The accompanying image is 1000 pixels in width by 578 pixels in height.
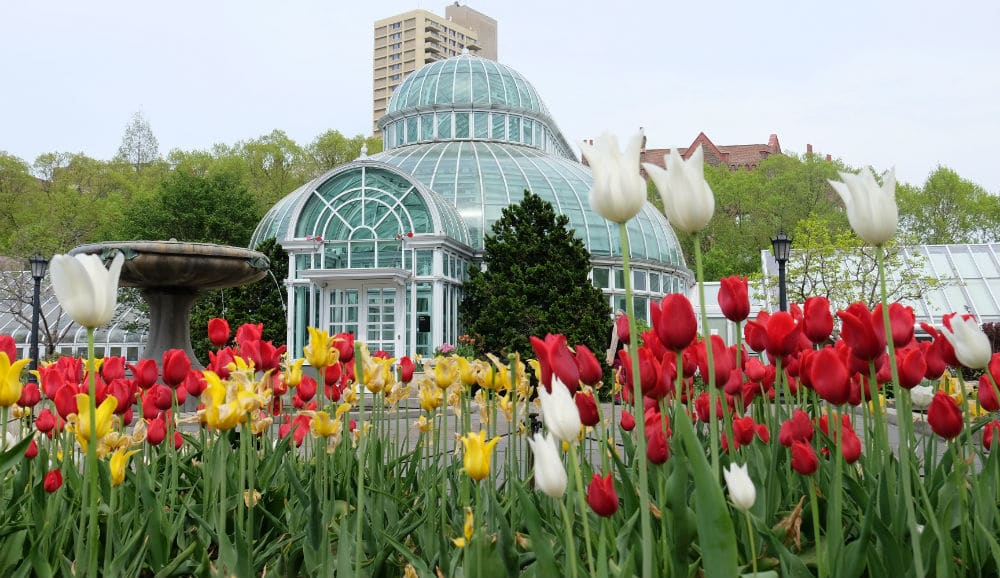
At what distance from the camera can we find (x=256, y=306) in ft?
70.1

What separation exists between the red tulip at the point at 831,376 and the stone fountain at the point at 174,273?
271 inches

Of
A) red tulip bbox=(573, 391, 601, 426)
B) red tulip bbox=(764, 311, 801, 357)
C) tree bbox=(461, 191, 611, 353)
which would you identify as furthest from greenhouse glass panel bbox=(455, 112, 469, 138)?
red tulip bbox=(573, 391, 601, 426)

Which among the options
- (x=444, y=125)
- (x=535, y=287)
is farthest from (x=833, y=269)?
(x=444, y=125)

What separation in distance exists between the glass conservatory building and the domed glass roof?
0.17 ft

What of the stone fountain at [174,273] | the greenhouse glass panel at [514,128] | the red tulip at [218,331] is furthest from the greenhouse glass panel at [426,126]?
the red tulip at [218,331]

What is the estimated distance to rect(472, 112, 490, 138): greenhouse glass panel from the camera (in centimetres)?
2708

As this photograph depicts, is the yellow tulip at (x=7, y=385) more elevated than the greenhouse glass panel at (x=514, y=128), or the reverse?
the greenhouse glass panel at (x=514, y=128)

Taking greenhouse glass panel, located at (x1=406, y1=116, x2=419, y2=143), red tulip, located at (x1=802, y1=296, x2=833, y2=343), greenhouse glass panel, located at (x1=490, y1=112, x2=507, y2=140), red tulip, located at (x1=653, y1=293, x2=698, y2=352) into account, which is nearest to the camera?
red tulip, located at (x1=653, y1=293, x2=698, y2=352)

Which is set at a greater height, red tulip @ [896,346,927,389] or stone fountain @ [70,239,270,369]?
stone fountain @ [70,239,270,369]

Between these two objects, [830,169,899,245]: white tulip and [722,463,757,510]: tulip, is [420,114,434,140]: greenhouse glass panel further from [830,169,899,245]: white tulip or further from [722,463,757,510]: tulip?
[722,463,757,510]: tulip

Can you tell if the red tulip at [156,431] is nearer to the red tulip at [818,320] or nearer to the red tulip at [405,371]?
the red tulip at [405,371]

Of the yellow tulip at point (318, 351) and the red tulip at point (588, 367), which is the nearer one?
the red tulip at point (588, 367)

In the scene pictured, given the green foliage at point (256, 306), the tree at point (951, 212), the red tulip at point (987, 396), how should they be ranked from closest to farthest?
the red tulip at point (987, 396) → the green foliage at point (256, 306) → the tree at point (951, 212)

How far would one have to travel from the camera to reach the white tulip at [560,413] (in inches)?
44.4
